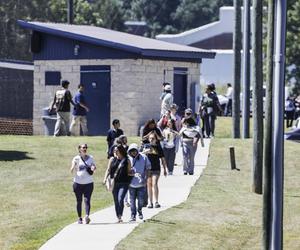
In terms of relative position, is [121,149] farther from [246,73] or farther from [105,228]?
[246,73]

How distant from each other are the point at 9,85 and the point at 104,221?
26443mm

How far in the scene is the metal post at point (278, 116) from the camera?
16.9 meters

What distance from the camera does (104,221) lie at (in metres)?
23.0

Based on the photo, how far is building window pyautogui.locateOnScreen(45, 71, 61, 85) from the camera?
40438 mm

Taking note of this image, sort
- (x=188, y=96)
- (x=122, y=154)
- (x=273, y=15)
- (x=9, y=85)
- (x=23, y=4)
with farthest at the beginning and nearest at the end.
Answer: (x=23, y=4) < (x=9, y=85) < (x=188, y=96) < (x=122, y=154) < (x=273, y=15)

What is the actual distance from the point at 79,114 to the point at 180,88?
16.0 ft

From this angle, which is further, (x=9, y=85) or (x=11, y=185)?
(x=9, y=85)

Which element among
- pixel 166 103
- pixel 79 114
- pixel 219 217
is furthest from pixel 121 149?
pixel 79 114

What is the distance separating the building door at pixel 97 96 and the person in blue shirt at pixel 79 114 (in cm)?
70

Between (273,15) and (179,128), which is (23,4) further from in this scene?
(273,15)

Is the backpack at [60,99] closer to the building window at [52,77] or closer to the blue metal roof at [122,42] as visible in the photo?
the blue metal roof at [122,42]

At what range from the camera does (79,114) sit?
37250 mm

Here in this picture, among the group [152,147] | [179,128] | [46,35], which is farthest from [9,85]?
[152,147]

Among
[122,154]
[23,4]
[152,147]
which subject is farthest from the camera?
[23,4]
